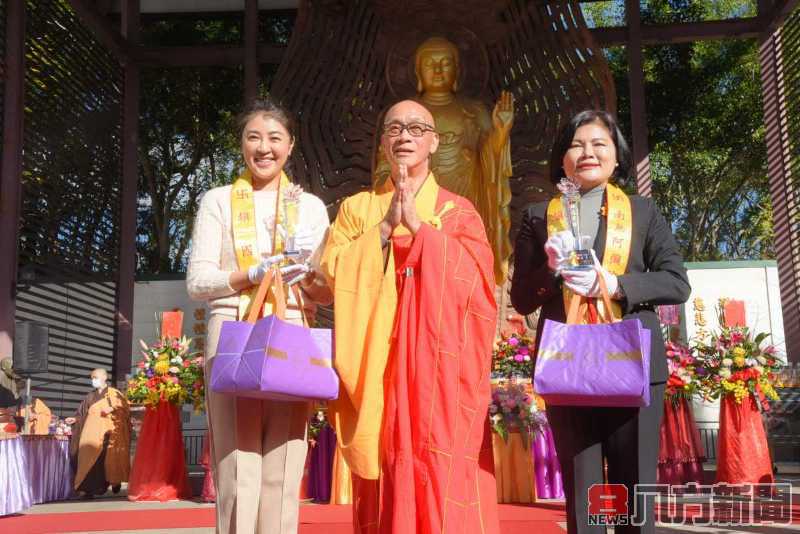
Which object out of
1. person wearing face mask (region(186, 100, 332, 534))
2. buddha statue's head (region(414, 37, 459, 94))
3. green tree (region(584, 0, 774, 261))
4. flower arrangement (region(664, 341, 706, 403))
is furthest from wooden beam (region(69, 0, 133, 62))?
green tree (region(584, 0, 774, 261))

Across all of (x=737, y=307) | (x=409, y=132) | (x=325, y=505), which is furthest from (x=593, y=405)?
(x=737, y=307)

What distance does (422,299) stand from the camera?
2.15 m

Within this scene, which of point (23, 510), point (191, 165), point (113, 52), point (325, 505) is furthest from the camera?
point (191, 165)

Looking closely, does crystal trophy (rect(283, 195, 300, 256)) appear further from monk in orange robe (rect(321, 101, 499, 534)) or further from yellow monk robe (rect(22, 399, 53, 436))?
yellow monk robe (rect(22, 399, 53, 436))

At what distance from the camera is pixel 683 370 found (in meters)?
5.52

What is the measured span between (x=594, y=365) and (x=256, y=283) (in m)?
0.84

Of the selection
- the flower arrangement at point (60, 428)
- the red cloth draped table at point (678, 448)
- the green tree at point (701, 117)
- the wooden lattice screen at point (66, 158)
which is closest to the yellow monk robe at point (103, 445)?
the flower arrangement at point (60, 428)

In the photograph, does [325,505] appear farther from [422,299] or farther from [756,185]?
[756,185]

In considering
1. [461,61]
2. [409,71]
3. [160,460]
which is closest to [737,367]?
[461,61]

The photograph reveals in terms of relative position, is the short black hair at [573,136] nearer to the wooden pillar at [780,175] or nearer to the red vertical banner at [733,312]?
the red vertical banner at [733,312]

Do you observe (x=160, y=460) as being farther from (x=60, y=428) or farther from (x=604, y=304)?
(x=604, y=304)

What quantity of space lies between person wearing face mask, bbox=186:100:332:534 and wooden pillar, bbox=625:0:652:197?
5334 millimetres

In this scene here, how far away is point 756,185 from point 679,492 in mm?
9858

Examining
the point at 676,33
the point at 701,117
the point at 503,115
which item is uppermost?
the point at 701,117
